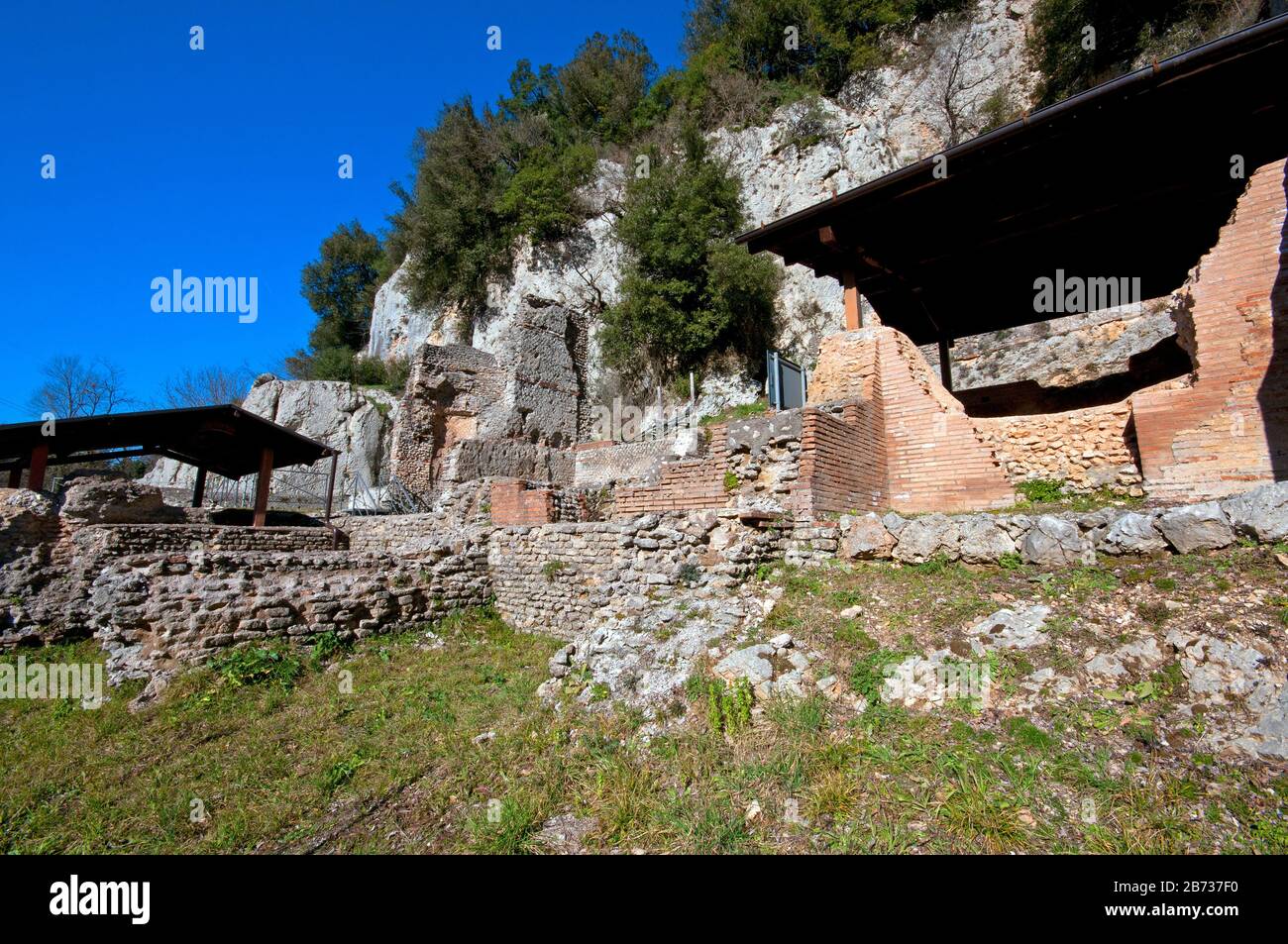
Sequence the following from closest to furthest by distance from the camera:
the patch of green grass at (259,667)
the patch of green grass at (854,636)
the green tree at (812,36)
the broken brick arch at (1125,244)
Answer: the patch of green grass at (854,636), the broken brick arch at (1125,244), the patch of green grass at (259,667), the green tree at (812,36)

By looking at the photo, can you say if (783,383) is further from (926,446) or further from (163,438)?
(163,438)

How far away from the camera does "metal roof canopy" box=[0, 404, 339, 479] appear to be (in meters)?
13.9

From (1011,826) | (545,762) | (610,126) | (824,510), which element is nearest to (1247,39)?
(824,510)

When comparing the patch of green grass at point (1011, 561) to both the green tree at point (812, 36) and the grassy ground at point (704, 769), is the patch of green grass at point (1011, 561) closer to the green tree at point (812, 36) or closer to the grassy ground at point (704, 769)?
the grassy ground at point (704, 769)

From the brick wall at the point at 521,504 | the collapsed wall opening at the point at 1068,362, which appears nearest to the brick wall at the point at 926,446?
the collapsed wall opening at the point at 1068,362

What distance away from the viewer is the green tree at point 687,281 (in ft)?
82.3

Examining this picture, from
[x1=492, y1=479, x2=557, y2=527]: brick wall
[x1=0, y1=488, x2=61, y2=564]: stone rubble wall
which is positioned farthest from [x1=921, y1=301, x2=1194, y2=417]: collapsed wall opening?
[x1=0, y1=488, x2=61, y2=564]: stone rubble wall

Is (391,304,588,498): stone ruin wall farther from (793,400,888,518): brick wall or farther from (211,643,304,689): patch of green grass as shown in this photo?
(793,400,888,518): brick wall

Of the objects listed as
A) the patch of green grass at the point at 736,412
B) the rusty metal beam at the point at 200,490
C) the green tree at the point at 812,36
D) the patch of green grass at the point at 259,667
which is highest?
the green tree at the point at 812,36

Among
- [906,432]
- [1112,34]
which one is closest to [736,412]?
[906,432]

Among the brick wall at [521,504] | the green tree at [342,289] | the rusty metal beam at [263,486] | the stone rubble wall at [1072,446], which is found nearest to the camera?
the stone rubble wall at [1072,446]

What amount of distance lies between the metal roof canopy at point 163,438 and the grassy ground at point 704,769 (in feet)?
34.2
